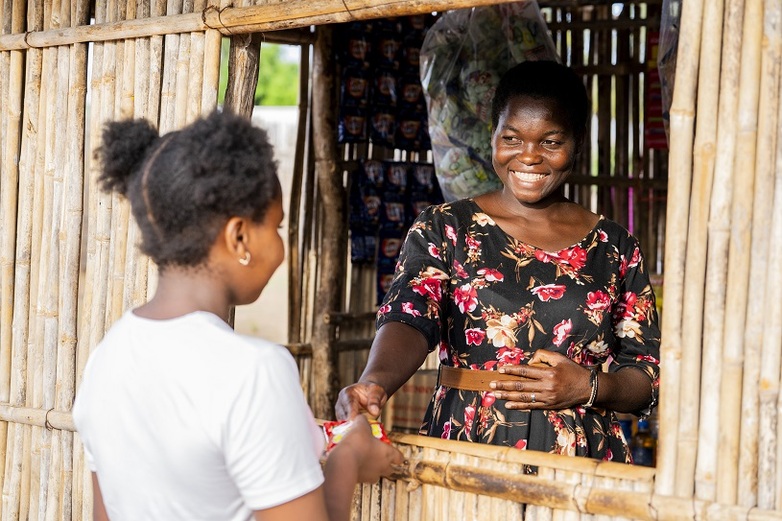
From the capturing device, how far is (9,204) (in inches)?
138

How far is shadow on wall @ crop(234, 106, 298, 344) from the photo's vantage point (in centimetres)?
1155

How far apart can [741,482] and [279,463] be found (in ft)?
3.54

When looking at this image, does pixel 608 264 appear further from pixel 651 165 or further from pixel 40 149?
pixel 651 165

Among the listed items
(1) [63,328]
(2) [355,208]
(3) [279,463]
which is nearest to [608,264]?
(3) [279,463]

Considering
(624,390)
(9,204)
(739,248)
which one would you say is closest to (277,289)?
(9,204)

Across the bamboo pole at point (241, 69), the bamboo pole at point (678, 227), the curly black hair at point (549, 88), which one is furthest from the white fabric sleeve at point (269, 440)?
the bamboo pole at point (241, 69)

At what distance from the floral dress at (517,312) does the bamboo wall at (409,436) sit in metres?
0.22

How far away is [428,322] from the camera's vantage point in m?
2.54

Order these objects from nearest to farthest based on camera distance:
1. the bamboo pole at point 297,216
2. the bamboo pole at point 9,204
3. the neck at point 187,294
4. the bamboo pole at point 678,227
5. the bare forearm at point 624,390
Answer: the neck at point 187,294 → the bamboo pole at point 678,227 → the bare forearm at point 624,390 → the bamboo pole at point 9,204 → the bamboo pole at point 297,216

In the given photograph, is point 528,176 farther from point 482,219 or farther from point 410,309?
point 410,309

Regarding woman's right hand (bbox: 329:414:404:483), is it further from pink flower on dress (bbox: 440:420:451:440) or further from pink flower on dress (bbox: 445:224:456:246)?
pink flower on dress (bbox: 445:224:456:246)

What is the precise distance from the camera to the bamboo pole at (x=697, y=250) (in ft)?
6.91

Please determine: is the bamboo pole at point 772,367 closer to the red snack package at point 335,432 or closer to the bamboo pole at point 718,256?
the bamboo pole at point 718,256

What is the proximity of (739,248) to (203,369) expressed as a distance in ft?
3.88
